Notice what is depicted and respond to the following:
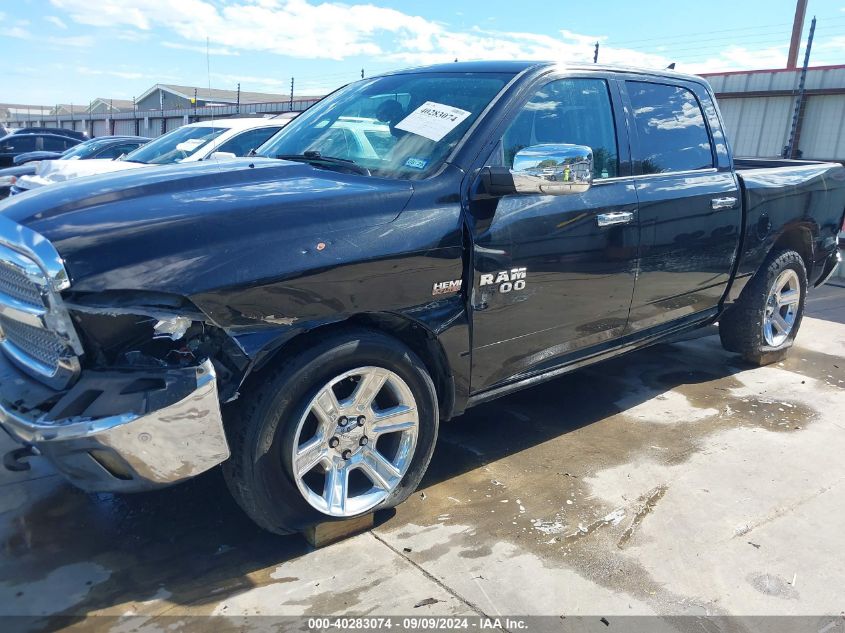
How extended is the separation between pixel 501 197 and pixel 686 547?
1.71 m

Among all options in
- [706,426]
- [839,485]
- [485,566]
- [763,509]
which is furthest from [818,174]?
[485,566]

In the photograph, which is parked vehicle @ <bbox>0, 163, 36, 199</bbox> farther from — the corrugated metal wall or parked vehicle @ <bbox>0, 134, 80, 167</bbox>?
the corrugated metal wall

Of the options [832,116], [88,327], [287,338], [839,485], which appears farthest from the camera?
[832,116]

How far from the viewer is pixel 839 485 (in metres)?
3.54

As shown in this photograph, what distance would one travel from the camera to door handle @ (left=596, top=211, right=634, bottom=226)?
11.7 ft

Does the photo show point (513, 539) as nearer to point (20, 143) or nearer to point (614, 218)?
point (614, 218)

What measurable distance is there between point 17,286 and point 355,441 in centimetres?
140

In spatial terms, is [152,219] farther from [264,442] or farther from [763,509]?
[763,509]

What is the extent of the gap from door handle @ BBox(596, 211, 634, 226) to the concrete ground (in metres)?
1.26

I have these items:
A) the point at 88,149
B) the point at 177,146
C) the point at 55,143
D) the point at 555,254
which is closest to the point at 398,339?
the point at 555,254

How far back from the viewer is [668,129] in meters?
4.21

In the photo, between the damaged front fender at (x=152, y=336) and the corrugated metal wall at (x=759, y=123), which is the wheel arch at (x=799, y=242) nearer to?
the damaged front fender at (x=152, y=336)

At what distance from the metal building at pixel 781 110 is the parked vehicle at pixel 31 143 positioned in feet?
49.4

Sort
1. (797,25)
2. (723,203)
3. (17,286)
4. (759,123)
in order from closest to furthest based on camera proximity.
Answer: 1. (17,286)
2. (723,203)
3. (759,123)
4. (797,25)
